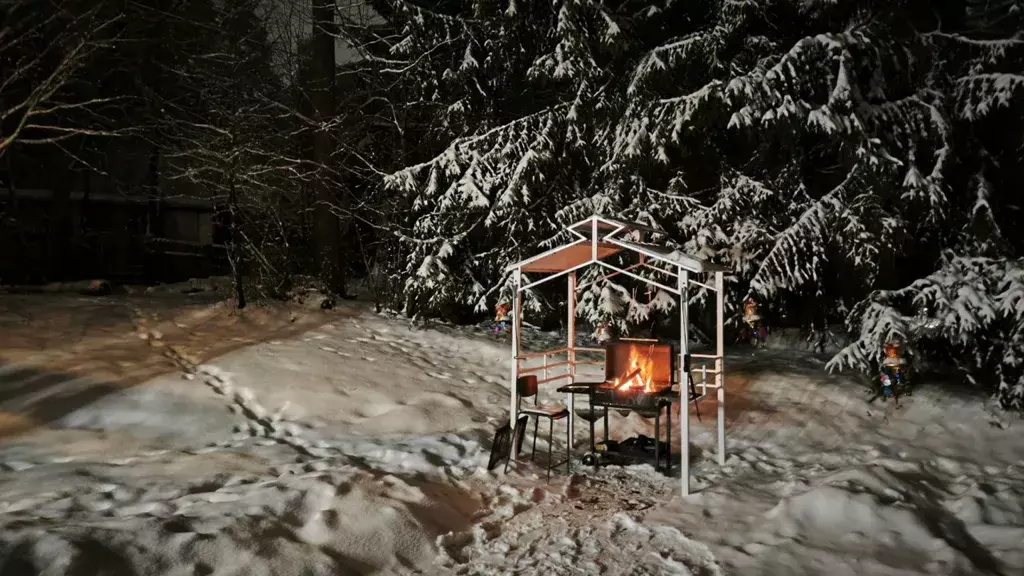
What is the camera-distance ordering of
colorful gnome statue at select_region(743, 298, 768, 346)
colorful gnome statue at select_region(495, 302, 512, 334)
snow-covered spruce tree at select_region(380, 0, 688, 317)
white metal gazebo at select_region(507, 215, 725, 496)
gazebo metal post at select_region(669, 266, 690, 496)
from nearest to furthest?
gazebo metal post at select_region(669, 266, 690, 496) < white metal gazebo at select_region(507, 215, 725, 496) < colorful gnome statue at select_region(743, 298, 768, 346) < colorful gnome statue at select_region(495, 302, 512, 334) < snow-covered spruce tree at select_region(380, 0, 688, 317)

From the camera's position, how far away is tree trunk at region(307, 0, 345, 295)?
1650cm

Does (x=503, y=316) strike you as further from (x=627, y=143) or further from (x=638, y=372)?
(x=638, y=372)

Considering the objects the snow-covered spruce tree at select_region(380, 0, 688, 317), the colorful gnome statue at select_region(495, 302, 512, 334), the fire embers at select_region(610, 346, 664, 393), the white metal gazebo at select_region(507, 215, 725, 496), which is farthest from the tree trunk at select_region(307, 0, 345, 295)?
the fire embers at select_region(610, 346, 664, 393)

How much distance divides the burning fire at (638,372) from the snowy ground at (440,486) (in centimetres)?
110

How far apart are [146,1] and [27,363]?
12.9 metres

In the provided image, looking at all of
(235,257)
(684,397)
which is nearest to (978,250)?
(684,397)

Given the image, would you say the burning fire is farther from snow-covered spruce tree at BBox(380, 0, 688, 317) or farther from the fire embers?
snow-covered spruce tree at BBox(380, 0, 688, 317)

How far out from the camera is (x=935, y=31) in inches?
411

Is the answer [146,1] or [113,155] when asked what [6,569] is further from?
[113,155]

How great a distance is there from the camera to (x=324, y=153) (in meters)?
16.6

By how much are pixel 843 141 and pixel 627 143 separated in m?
3.35

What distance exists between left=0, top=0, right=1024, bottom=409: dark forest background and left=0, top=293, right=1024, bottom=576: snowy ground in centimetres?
162

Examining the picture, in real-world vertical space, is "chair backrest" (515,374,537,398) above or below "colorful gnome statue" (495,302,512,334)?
below

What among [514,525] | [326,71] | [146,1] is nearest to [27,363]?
[514,525]
